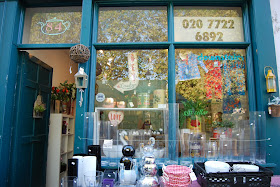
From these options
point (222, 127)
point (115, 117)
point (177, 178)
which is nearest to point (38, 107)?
point (115, 117)

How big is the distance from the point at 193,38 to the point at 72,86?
3371 mm

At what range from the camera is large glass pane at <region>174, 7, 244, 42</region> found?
3332 mm

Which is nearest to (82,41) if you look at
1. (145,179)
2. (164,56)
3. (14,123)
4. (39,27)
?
(39,27)

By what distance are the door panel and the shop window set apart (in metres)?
0.37

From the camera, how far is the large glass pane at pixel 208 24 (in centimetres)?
333

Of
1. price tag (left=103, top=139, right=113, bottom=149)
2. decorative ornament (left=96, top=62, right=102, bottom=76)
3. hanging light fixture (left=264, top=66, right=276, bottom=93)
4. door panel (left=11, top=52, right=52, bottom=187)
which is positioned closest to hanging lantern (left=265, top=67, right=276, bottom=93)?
hanging light fixture (left=264, top=66, right=276, bottom=93)

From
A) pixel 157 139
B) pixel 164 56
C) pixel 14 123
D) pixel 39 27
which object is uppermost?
pixel 39 27

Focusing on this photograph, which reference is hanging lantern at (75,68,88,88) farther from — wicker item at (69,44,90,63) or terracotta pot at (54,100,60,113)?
terracotta pot at (54,100,60,113)

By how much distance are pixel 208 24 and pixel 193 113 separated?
1447 millimetres

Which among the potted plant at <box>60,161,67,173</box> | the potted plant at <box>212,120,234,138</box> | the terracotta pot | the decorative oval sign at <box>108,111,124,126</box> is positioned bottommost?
the potted plant at <box>60,161,67,173</box>

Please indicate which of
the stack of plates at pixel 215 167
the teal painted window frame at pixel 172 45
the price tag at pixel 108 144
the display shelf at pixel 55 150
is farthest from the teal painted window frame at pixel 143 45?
the display shelf at pixel 55 150

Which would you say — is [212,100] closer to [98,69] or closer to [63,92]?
[98,69]

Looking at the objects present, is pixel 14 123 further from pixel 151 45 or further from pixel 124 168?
pixel 151 45

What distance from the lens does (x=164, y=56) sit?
3342mm
